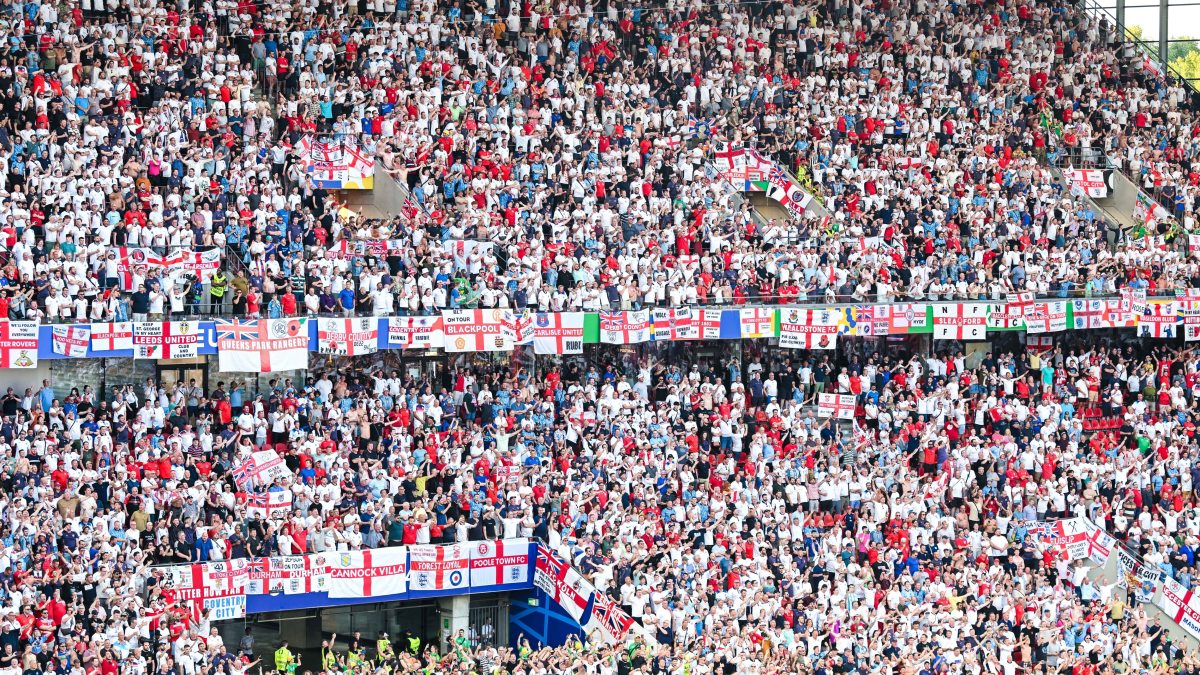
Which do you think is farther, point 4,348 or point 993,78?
point 993,78

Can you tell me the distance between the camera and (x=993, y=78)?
4588cm

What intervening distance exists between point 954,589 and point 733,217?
9207mm

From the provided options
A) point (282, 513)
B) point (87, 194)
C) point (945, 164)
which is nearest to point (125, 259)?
point (87, 194)

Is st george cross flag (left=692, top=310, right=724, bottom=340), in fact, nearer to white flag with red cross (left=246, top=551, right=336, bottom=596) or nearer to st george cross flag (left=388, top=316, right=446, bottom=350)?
st george cross flag (left=388, top=316, right=446, bottom=350)

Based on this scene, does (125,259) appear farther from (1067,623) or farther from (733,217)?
(1067,623)

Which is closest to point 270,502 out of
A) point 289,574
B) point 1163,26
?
point 289,574

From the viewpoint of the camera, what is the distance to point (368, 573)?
107ft

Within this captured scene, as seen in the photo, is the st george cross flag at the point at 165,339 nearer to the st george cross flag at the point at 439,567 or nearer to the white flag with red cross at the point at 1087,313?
the st george cross flag at the point at 439,567

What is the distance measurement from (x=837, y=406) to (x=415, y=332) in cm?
855

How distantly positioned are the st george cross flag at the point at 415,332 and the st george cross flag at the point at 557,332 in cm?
183

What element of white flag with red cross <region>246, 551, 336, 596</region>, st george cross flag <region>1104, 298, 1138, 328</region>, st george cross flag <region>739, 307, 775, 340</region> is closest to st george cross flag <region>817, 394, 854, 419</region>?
st george cross flag <region>739, 307, 775, 340</region>

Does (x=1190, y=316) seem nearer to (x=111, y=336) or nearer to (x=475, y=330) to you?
(x=475, y=330)

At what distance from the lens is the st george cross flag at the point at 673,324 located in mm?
37188

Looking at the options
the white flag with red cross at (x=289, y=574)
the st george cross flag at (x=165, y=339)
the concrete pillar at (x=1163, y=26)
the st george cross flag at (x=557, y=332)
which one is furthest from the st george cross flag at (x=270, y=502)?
the concrete pillar at (x=1163, y=26)
